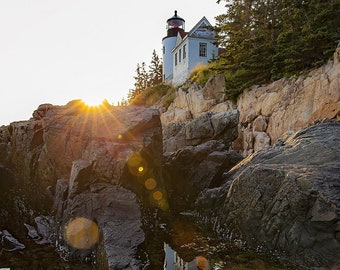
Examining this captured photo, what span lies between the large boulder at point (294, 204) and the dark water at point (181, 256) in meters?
0.54

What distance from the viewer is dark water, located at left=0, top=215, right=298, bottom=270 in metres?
8.02

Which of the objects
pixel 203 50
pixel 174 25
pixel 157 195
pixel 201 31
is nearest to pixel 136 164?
pixel 157 195

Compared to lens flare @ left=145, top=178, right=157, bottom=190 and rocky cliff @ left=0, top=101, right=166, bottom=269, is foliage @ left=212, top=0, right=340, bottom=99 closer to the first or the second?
rocky cliff @ left=0, top=101, right=166, bottom=269

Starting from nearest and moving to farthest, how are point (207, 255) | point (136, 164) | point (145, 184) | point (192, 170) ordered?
point (207, 255) → point (136, 164) → point (145, 184) → point (192, 170)

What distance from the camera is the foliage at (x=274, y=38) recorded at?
20953mm

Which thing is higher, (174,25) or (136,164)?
(174,25)

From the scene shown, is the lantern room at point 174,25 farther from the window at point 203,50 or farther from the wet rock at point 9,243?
the wet rock at point 9,243

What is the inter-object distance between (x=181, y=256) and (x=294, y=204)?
3.35 m

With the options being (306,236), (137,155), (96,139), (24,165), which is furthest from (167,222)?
(24,165)

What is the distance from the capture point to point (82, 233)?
367 inches

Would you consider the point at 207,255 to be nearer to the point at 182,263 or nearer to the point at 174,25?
the point at 182,263

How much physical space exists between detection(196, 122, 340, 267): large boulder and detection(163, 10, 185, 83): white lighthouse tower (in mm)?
46581

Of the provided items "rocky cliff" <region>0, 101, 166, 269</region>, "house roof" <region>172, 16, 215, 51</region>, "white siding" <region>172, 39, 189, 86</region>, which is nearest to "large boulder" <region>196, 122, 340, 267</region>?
"rocky cliff" <region>0, 101, 166, 269</region>

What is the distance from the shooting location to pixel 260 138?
23.0 meters
